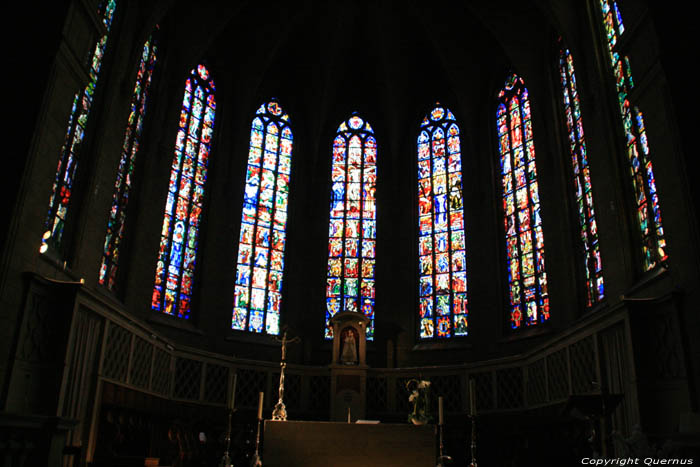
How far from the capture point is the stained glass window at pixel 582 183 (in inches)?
493

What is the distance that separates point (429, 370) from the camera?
14.8 meters

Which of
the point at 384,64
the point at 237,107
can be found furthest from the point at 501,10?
the point at 237,107

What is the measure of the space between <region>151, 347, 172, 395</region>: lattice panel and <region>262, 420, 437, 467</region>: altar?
14.0 feet

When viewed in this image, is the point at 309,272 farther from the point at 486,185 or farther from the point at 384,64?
the point at 384,64

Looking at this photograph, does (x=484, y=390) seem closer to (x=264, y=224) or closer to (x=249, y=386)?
(x=249, y=386)

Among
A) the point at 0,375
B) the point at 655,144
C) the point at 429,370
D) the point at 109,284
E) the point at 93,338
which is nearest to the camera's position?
the point at 0,375

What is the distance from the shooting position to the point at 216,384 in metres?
13.9

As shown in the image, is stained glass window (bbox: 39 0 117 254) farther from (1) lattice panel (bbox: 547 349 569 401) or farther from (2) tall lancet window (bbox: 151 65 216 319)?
(1) lattice panel (bbox: 547 349 569 401)

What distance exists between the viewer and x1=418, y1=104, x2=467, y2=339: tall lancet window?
16.4 meters

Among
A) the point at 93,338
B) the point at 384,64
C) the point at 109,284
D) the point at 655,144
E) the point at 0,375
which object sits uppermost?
the point at 384,64

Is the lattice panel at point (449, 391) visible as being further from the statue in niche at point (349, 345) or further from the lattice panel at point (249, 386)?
the lattice panel at point (249, 386)

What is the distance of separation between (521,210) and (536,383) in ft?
15.9

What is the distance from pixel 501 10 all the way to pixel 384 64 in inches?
151

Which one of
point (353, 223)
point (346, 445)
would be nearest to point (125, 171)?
point (353, 223)
